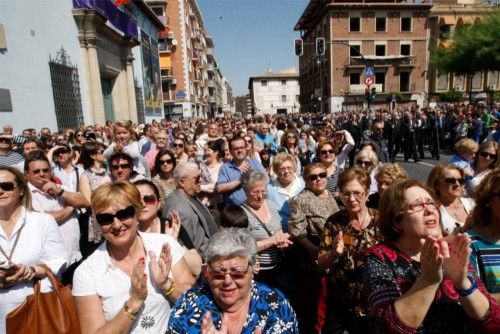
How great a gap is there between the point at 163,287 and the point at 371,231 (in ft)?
4.91

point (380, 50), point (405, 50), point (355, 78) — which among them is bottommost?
point (355, 78)

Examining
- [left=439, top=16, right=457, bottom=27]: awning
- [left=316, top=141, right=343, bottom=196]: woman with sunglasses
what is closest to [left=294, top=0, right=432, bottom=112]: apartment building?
[left=439, top=16, right=457, bottom=27]: awning

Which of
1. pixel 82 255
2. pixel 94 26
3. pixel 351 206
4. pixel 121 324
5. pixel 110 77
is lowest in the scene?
pixel 82 255

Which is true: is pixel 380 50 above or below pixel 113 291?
above

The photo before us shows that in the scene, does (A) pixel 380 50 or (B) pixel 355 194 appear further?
(A) pixel 380 50

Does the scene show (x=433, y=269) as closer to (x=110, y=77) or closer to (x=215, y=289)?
(x=215, y=289)

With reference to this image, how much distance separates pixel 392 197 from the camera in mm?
1971

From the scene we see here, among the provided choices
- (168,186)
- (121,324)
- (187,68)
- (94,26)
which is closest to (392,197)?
(121,324)

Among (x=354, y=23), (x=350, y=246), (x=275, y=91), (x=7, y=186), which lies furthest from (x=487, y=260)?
(x=275, y=91)

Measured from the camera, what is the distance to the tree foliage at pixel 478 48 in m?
27.0

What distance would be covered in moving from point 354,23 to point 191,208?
149 ft

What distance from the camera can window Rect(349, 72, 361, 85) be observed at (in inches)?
1679

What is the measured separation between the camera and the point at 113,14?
15633 mm

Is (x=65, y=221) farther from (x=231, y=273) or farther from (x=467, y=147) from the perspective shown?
(x=467, y=147)
